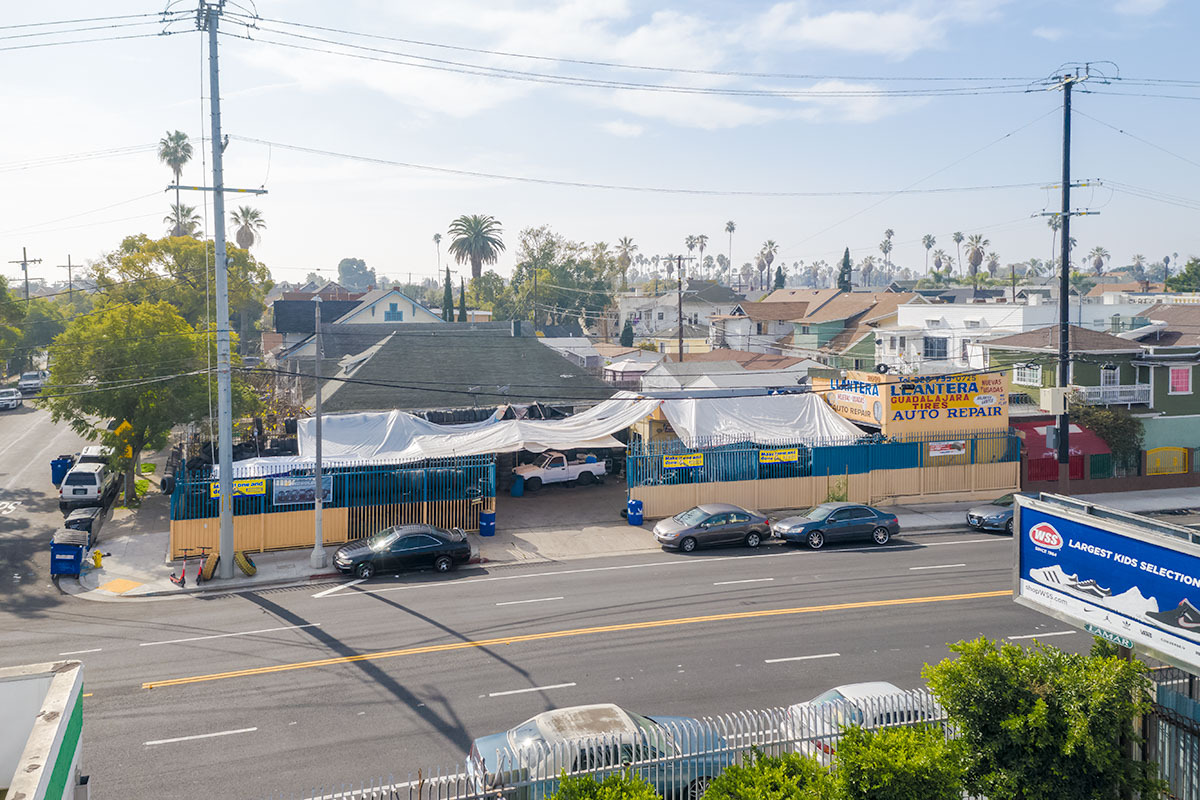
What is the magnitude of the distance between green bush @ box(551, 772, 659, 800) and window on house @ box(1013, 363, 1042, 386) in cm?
3762

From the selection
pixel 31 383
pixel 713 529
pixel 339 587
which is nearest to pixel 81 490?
pixel 339 587

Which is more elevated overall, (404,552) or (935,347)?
(935,347)

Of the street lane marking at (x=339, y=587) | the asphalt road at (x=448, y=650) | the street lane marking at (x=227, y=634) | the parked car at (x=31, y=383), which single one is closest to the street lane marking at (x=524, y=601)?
the asphalt road at (x=448, y=650)

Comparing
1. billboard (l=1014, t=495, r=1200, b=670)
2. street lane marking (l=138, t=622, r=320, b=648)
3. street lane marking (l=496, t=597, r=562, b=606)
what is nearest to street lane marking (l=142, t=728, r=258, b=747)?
street lane marking (l=138, t=622, r=320, b=648)

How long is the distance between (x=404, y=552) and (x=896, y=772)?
17331 millimetres

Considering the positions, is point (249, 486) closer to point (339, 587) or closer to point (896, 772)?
point (339, 587)

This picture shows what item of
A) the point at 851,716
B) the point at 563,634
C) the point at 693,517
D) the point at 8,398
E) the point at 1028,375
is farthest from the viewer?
the point at 8,398

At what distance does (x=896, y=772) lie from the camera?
26.7ft

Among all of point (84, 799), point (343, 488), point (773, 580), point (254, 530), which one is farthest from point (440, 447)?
point (84, 799)

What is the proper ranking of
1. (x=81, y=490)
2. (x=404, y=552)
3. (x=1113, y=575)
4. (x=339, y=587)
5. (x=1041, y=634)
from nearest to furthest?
(x=1113, y=575) < (x=1041, y=634) < (x=339, y=587) < (x=404, y=552) < (x=81, y=490)

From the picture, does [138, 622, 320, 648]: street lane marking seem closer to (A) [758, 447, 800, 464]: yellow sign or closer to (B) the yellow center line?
(B) the yellow center line

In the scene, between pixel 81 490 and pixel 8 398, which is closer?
pixel 81 490

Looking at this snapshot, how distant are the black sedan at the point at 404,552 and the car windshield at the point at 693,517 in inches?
268

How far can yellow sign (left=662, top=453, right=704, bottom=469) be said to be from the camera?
3051 cm
